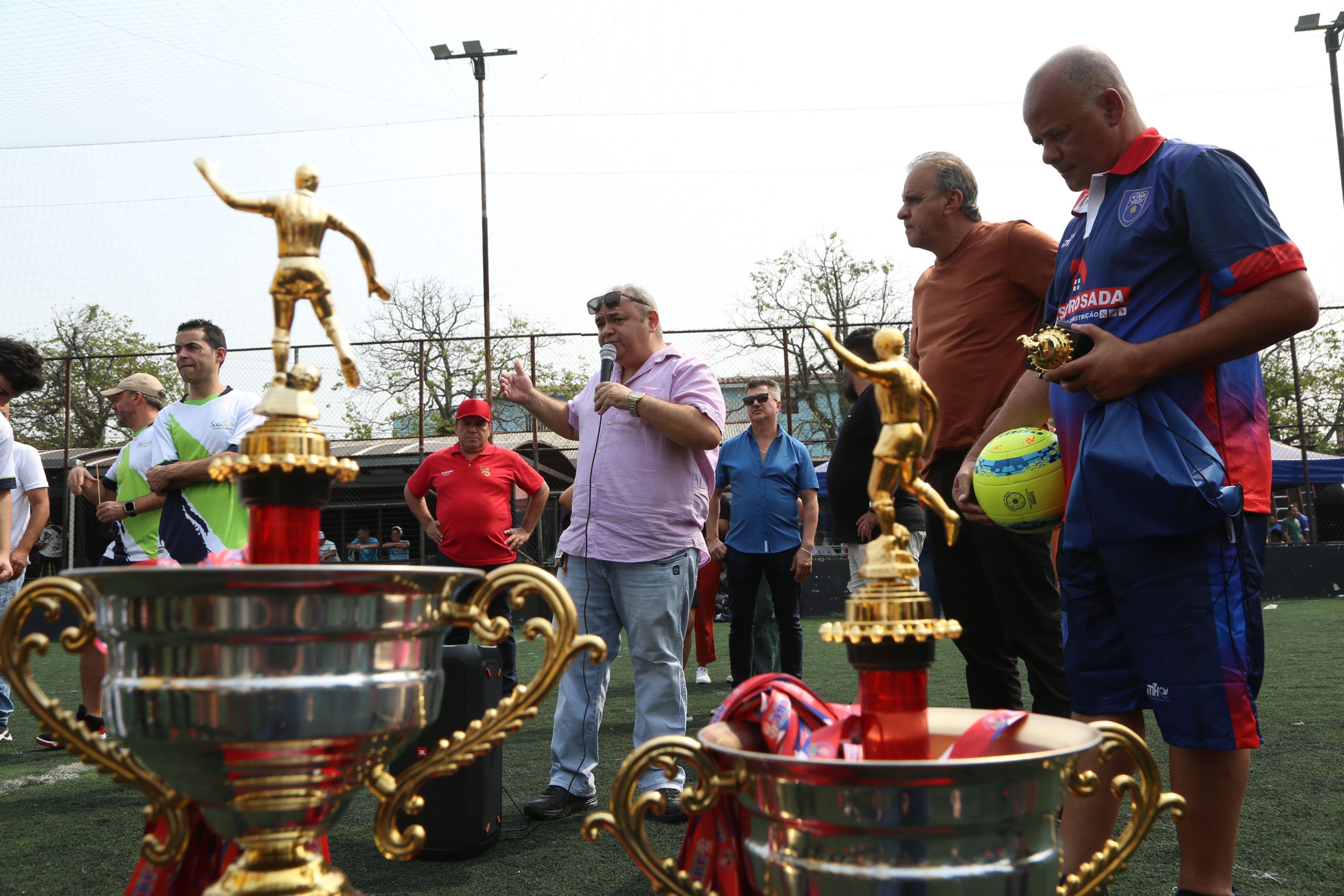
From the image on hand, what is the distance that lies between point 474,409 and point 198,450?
278cm

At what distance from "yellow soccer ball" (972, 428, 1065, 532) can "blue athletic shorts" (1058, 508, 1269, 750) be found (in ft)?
0.68

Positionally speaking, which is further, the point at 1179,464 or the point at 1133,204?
the point at 1133,204

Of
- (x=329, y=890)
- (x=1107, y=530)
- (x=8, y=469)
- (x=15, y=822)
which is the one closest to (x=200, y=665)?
(x=329, y=890)

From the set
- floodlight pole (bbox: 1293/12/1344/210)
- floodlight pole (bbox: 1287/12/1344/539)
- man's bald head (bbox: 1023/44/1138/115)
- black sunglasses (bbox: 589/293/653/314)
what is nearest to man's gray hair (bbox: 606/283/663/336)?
black sunglasses (bbox: 589/293/653/314)

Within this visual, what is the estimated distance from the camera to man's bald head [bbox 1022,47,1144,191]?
6.18 ft

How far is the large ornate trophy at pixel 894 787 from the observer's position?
0.80m

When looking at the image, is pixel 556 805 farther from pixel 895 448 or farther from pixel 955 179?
pixel 895 448

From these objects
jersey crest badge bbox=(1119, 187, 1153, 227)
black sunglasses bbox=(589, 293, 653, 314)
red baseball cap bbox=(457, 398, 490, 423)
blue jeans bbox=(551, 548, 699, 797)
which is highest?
black sunglasses bbox=(589, 293, 653, 314)

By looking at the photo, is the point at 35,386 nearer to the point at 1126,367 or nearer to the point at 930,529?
the point at 930,529

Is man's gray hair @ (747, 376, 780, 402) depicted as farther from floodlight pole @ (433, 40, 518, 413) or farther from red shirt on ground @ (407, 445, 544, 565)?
floodlight pole @ (433, 40, 518, 413)

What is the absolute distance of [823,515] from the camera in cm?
1545

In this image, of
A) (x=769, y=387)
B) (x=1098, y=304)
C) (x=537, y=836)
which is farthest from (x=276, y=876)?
(x=769, y=387)

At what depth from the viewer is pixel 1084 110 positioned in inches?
74.5

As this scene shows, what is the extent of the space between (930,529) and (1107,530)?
1.11 m
